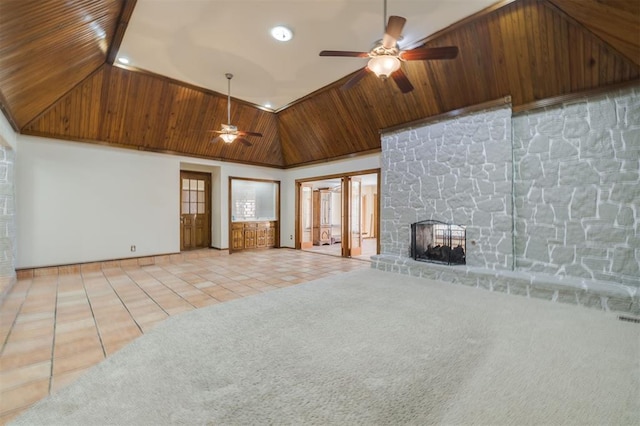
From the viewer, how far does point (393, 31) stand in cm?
272

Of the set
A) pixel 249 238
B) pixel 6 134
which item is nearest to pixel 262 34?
pixel 6 134

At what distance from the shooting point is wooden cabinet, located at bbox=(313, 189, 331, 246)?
9.79 meters

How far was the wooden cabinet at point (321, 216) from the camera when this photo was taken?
979 centimetres

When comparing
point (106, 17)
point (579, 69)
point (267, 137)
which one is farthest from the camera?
point (267, 137)

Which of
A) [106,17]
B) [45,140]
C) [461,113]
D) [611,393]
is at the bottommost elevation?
[611,393]

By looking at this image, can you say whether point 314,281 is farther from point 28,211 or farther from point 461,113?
point 28,211

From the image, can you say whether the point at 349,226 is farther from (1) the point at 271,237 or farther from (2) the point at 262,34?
(2) the point at 262,34

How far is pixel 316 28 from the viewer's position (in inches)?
149

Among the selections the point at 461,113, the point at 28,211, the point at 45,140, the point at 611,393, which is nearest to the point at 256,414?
the point at 611,393

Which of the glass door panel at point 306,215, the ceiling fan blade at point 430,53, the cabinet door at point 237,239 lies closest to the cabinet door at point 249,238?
the cabinet door at point 237,239

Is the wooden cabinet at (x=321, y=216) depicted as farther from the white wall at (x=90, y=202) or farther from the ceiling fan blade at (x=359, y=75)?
A: the ceiling fan blade at (x=359, y=75)

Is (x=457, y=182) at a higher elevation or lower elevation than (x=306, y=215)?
higher

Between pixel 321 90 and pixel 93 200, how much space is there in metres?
5.39

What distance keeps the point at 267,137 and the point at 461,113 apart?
5.18 meters
